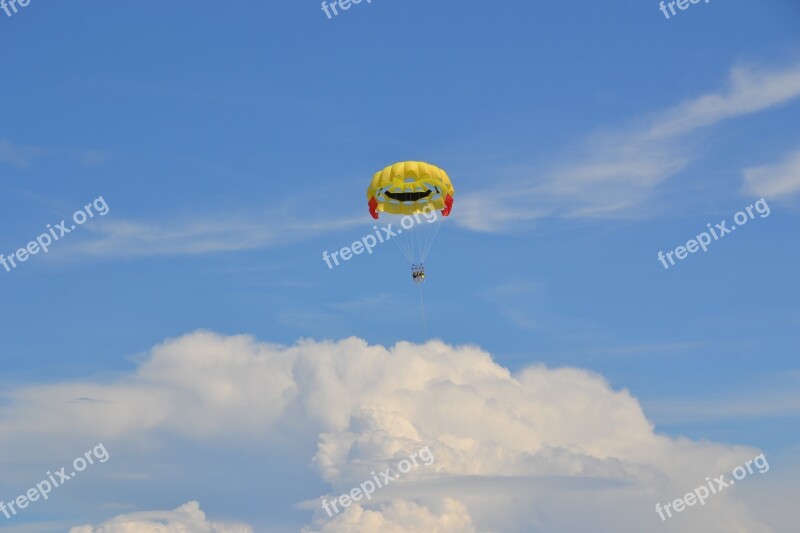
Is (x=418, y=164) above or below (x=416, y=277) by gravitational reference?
above

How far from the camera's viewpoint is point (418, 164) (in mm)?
Answer: 128875

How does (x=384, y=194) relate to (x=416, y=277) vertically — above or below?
above

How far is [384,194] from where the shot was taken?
13588 cm

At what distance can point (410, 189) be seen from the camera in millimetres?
136125

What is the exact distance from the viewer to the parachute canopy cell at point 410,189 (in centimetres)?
12850

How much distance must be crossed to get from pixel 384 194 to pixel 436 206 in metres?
6.47

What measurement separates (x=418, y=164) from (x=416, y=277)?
40.6 feet

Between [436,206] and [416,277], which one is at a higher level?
[436,206]

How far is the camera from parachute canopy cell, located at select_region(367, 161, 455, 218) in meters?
128

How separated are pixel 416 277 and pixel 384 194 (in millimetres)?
12339

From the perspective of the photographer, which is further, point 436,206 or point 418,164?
point 436,206

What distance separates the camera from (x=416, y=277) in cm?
12888
